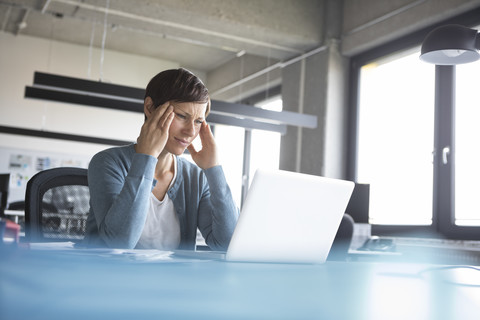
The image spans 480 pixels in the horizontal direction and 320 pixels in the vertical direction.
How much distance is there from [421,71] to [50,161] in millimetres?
5065

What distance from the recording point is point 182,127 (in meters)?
1.81

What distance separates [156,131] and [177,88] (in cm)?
19

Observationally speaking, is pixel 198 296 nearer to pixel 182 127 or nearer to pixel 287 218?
pixel 287 218

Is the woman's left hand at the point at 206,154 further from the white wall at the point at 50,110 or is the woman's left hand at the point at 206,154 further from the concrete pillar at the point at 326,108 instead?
the white wall at the point at 50,110

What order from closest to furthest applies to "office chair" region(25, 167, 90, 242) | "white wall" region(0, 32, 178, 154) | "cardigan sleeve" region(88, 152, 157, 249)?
1. "cardigan sleeve" region(88, 152, 157, 249)
2. "office chair" region(25, 167, 90, 242)
3. "white wall" region(0, 32, 178, 154)

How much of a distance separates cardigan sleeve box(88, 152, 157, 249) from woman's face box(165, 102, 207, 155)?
0.24 m

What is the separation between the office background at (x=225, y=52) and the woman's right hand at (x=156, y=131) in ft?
11.6

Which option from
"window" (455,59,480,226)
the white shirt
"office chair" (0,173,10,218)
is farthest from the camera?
"office chair" (0,173,10,218)

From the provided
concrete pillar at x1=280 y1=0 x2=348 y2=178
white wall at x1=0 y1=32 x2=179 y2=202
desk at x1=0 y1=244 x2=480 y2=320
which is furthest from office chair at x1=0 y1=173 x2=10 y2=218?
desk at x1=0 y1=244 x2=480 y2=320

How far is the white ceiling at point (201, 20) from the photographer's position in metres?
5.26

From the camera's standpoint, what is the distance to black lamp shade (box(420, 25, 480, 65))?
7.96ft

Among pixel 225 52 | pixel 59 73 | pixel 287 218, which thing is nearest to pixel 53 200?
pixel 287 218

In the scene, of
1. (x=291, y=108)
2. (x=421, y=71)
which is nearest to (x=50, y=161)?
(x=291, y=108)

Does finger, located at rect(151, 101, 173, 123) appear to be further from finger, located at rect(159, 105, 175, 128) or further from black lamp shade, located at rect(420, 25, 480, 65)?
black lamp shade, located at rect(420, 25, 480, 65)
